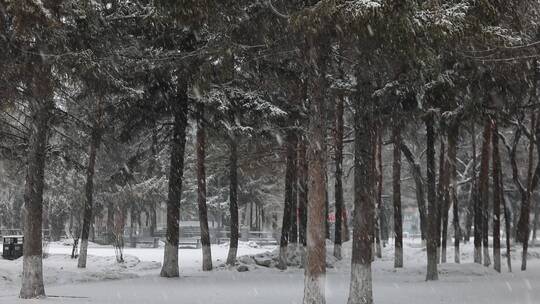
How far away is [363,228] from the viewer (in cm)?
1226

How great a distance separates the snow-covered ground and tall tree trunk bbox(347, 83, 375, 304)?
160 cm

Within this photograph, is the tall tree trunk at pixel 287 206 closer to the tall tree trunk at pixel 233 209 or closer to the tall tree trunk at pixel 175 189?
the tall tree trunk at pixel 233 209

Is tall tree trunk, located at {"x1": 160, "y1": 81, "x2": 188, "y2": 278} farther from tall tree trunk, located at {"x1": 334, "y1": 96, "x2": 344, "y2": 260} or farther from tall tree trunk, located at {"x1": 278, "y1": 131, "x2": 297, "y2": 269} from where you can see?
tall tree trunk, located at {"x1": 334, "y1": 96, "x2": 344, "y2": 260}

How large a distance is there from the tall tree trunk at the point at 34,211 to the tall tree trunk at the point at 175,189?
5.11 m

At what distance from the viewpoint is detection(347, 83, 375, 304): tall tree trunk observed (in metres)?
12.1

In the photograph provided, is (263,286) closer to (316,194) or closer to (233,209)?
(316,194)

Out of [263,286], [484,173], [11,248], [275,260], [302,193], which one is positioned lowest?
[263,286]

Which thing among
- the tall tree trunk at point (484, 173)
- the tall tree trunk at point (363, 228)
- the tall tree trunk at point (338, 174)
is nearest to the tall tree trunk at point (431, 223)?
the tall tree trunk at point (484, 173)

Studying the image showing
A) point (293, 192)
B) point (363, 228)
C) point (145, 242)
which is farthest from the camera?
point (145, 242)

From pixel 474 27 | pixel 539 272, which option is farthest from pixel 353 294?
pixel 539 272

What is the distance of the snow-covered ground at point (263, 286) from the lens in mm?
13977

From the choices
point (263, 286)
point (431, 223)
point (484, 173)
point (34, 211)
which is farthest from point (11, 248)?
point (484, 173)

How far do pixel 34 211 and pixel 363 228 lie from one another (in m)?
7.63

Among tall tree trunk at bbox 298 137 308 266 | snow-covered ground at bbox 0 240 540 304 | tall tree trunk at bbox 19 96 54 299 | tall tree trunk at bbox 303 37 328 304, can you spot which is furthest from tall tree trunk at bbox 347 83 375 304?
tall tree trunk at bbox 298 137 308 266
